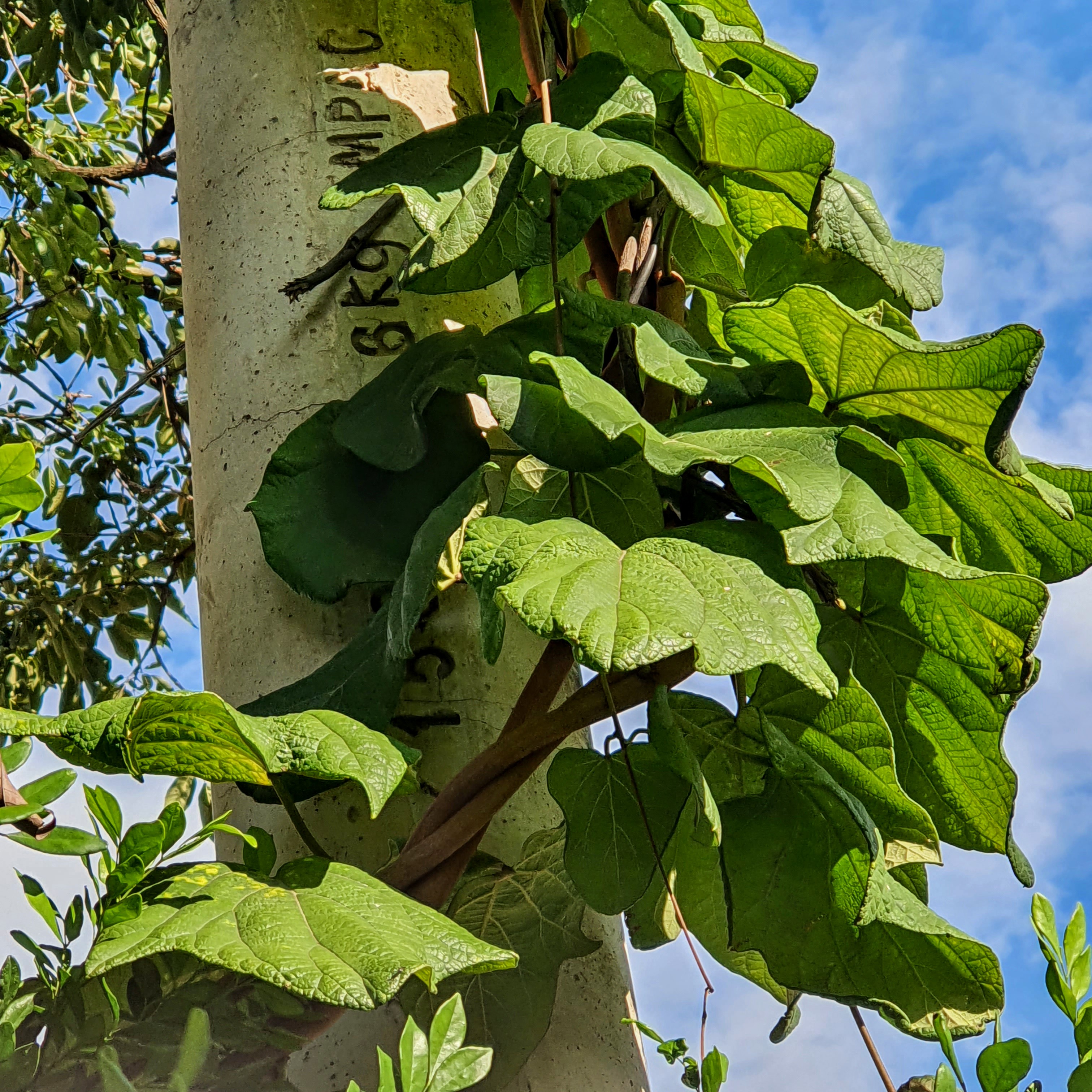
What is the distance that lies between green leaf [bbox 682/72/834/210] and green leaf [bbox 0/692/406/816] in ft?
1.43

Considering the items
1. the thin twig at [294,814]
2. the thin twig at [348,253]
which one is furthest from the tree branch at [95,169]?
the thin twig at [294,814]

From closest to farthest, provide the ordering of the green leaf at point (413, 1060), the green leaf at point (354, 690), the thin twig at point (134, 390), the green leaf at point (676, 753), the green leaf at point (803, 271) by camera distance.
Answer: the green leaf at point (413, 1060)
the green leaf at point (676, 753)
the green leaf at point (354, 690)
the green leaf at point (803, 271)
the thin twig at point (134, 390)

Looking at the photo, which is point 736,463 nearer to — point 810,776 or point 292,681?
point 810,776

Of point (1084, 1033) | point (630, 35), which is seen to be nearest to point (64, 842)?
point (1084, 1033)

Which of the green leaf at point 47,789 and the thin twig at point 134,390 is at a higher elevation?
the thin twig at point 134,390

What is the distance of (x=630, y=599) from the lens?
0.52 metres

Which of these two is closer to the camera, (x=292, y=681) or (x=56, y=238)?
(x=292, y=681)

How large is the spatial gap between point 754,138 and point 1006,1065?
532 mm

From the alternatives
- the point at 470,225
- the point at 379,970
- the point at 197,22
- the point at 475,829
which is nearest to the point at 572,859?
the point at 475,829

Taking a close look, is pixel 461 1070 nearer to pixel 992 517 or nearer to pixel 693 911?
pixel 693 911

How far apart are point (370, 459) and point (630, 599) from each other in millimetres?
267

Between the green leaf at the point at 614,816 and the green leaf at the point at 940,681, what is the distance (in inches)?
4.9

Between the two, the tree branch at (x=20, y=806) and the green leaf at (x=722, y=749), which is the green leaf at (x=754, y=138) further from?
the tree branch at (x=20, y=806)

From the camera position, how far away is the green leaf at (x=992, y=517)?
0.68 meters
